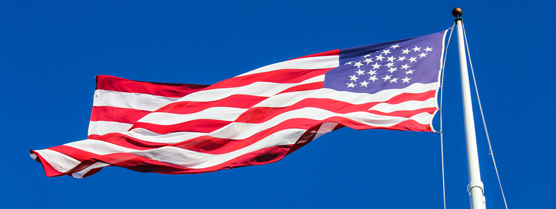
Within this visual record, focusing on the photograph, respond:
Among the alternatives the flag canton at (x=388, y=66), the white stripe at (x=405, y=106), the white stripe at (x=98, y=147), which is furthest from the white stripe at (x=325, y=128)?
the white stripe at (x=98, y=147)

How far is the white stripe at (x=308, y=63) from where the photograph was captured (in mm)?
16141

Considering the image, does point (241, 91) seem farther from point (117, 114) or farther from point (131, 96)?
point (117, 114)

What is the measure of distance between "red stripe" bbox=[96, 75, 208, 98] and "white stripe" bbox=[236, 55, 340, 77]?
2.28 metres

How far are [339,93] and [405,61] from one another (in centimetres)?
159

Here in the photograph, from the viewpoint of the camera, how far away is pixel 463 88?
1203 centimetres

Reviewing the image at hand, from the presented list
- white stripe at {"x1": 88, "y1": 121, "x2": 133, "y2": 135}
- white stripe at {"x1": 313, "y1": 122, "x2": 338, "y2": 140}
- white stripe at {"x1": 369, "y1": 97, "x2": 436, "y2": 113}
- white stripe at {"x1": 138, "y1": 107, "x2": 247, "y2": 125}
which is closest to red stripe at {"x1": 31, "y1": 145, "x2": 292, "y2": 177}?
white stripe at {"x1": 313, "y1": 122, "x2": 338, "y2": 140}

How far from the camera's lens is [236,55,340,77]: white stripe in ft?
53.0

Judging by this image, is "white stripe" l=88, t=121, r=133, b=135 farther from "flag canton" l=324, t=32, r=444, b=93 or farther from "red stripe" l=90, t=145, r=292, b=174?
"flag canton" l=324, t=32, r=444, b=93

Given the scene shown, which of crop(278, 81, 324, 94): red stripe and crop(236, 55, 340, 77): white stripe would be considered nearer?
crop(278, 81, 324, 94): red stripe

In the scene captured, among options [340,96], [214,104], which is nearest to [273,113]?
[340,96]

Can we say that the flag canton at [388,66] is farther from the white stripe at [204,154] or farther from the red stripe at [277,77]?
the white stripe at [204,154]

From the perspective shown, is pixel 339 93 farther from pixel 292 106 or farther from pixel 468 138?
pixel 468 138

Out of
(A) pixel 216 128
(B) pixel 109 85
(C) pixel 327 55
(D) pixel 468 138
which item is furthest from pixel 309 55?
(D) pixel 468 138

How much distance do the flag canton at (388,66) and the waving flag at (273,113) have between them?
23 millimetres
